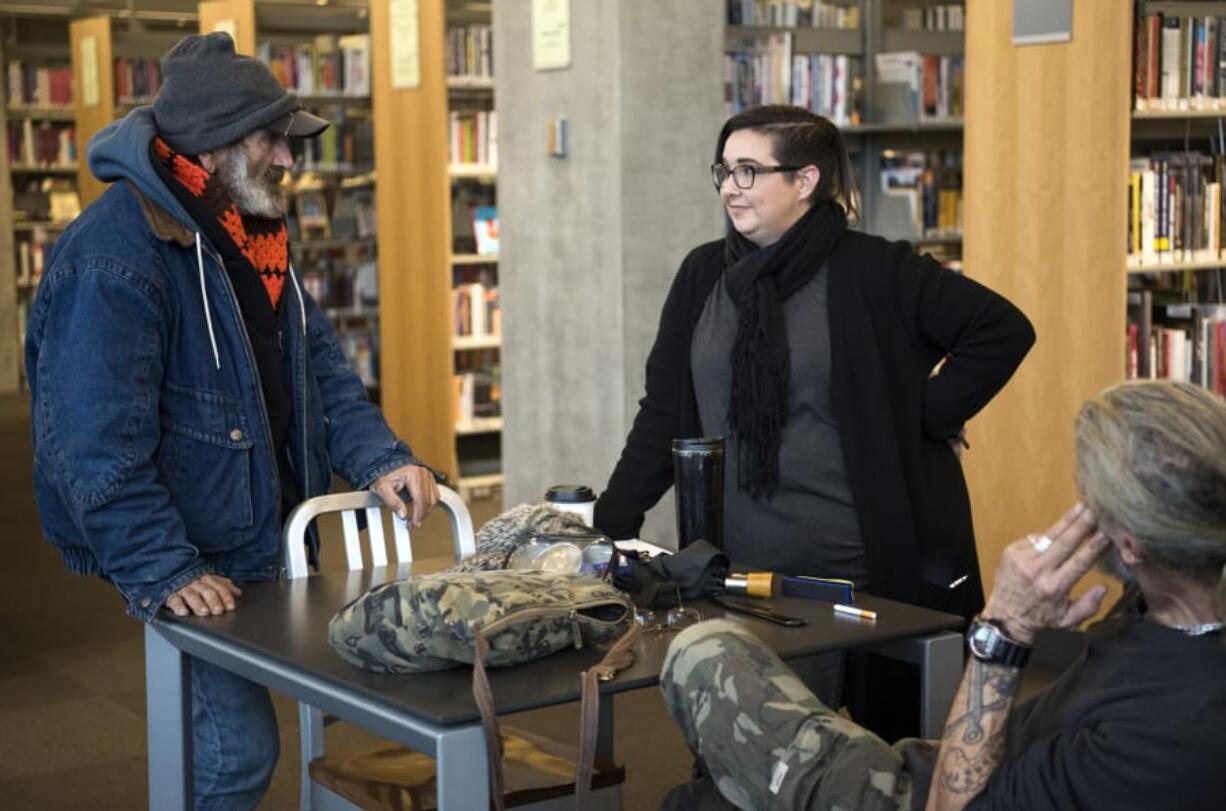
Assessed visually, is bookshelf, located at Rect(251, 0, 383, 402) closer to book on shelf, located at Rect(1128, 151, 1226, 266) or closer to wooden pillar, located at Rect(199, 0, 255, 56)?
wooden pillar, located at Rect(199, 0, 255, 56)

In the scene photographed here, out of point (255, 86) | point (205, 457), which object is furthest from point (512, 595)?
point (255, 86)

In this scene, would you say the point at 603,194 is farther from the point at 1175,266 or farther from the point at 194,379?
the point at 194,379

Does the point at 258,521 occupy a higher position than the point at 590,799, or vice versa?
the point at 258,521

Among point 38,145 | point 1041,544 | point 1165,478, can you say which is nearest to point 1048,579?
point 1041,544

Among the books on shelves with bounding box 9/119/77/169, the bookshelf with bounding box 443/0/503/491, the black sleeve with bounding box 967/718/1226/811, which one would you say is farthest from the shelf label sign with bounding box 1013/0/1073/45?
the books on shelves with bounding box 9/119/77/169

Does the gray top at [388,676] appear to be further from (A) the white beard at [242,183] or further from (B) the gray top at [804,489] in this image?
(A) the white beard at [242,183]

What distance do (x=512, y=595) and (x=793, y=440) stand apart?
1.12 metres

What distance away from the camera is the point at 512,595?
2133mm

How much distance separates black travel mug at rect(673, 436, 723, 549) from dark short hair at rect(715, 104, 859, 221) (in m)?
0.73

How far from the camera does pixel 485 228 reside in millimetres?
7918

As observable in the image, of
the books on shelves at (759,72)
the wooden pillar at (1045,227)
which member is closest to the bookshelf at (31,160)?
the books on shelves at (759,72)

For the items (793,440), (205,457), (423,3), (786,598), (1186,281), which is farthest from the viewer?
(423,3)

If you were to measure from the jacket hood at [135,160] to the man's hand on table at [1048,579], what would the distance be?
1427mm

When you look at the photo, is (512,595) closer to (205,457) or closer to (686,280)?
(205,457)
